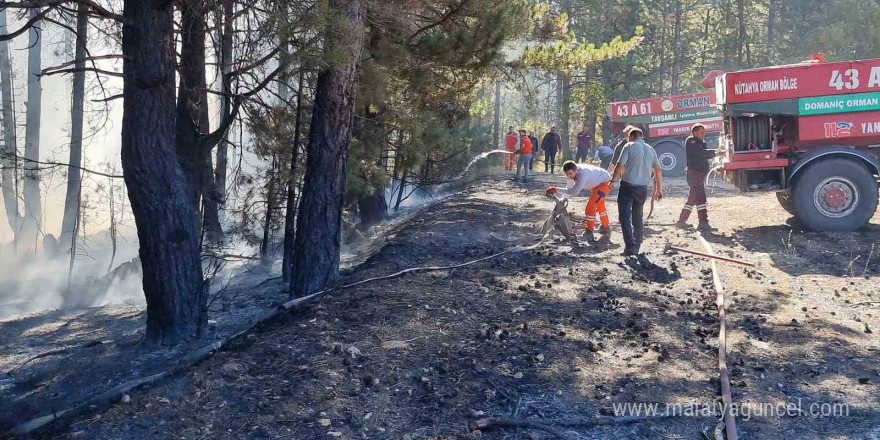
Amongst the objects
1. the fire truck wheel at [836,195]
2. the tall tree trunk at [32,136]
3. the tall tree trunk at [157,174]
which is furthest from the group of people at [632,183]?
the tall tree trunk at [32,136]

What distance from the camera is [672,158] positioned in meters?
23.9

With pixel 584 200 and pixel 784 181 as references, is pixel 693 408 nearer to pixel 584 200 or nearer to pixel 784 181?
pixel 784 181

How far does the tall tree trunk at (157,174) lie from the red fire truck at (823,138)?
8289mm

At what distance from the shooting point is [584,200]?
17641 millimetres

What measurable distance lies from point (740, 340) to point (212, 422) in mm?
4212

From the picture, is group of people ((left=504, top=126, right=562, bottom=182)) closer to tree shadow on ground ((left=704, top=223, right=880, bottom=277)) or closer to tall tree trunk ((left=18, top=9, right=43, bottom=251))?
tree shadow on ground ((left=704, top=223, right=880, bottom=277))

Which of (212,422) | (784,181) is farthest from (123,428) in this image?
(784,181)

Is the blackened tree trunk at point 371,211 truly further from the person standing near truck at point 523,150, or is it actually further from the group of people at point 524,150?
the person standing near truck at point 523,150

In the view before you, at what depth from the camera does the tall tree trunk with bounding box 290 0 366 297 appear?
786cm

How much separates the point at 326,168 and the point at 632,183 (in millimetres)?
4038

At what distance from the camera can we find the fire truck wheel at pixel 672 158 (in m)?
23.8

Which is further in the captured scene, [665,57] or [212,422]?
[665,57]

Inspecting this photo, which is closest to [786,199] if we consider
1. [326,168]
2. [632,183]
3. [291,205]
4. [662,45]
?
[632,183]

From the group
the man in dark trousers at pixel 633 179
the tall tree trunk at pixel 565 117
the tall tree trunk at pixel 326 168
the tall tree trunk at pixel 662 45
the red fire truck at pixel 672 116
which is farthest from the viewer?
the tall tree trunk at pixel 662 45
